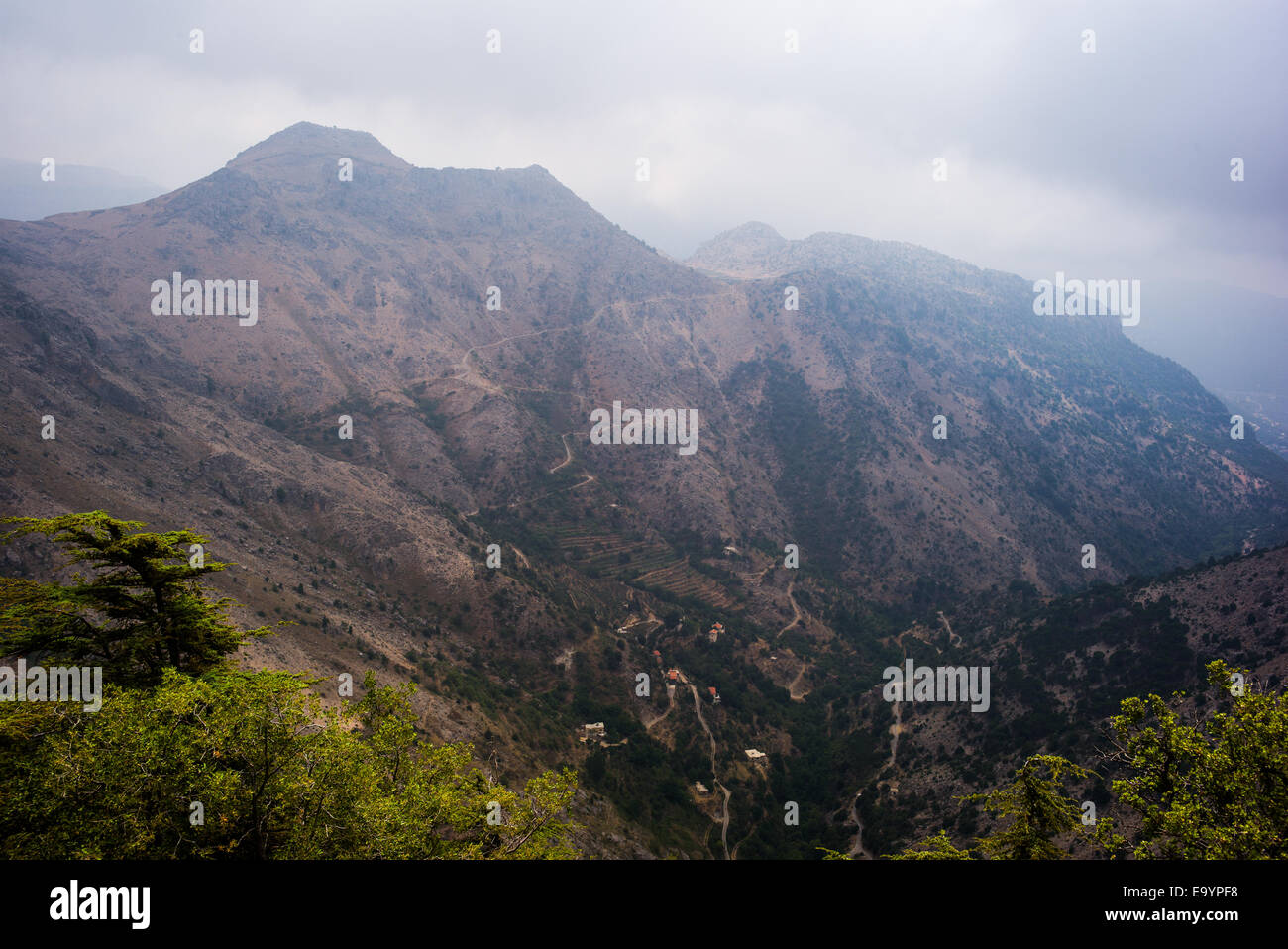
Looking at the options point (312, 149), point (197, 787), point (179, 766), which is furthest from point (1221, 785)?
point (312, 149)

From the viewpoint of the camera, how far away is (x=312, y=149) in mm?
162250

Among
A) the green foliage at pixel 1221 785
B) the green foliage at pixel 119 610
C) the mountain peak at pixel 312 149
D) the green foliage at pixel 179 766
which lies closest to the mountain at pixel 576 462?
the mountain peak at pixel 312 149

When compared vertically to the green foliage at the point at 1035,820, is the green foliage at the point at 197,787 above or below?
above

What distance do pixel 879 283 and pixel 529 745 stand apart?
179 m

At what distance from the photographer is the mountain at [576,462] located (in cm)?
5191

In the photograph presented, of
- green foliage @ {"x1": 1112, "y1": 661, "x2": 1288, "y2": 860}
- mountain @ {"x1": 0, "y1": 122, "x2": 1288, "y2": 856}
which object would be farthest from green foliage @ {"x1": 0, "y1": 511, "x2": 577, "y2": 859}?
mountain @ {"x1": 0, "y1": 122, "x2": 1288, "y2": 856}

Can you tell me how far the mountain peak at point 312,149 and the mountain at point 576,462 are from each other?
1.90 m

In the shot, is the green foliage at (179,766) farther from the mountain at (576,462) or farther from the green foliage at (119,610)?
the mountain at (576,462)

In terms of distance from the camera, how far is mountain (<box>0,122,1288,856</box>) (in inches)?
A: 2044

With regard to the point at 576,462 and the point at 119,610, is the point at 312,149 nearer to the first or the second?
the point at 576,462

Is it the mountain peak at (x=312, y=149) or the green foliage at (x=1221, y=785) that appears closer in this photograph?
the green foliage at (x=1221, y=785)

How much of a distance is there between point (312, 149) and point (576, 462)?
136795 millimetres

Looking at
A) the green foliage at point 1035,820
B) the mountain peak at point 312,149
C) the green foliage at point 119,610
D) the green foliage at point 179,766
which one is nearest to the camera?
the green foliage at point 179,766
